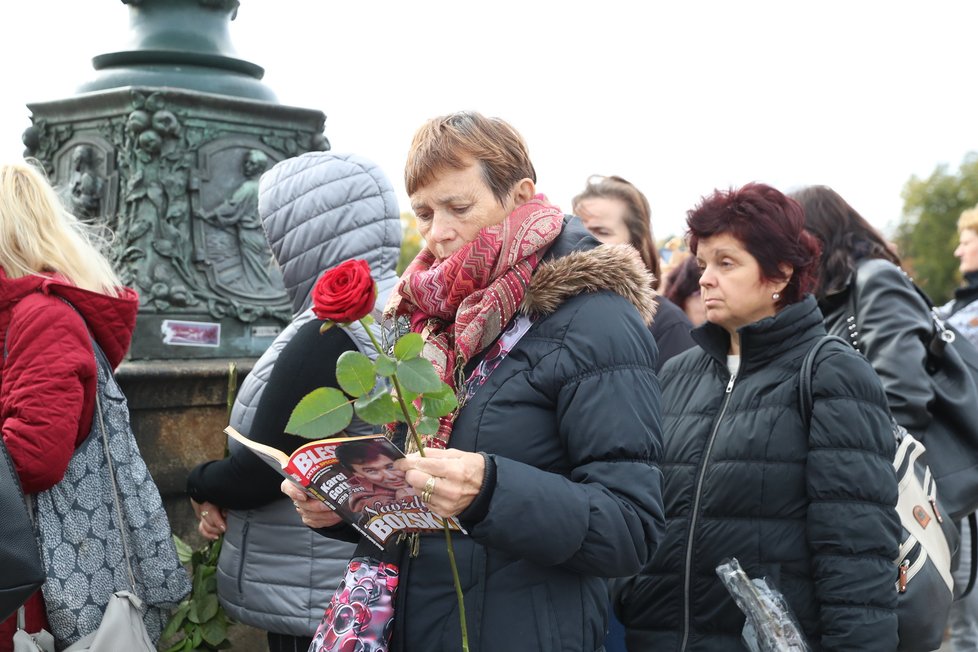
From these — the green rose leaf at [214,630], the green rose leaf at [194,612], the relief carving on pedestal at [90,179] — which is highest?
the relief carving on pedestal at [90,179]

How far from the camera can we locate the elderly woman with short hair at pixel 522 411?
72.7 inches

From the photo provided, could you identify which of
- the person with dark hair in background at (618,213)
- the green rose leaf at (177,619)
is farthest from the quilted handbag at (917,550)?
the green rose leaf at (177,619)

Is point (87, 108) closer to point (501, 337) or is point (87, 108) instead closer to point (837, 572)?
point (501, 337)

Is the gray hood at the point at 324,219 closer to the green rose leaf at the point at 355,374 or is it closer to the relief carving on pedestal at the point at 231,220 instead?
the green rose leaf at the point at 355,374

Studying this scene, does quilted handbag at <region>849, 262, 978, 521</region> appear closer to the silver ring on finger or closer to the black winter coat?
the black winter coat

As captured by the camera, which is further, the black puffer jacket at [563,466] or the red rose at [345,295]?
the black puffer jacket at [563,466]

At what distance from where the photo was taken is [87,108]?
4.84m

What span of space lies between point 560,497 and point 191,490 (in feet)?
5.19

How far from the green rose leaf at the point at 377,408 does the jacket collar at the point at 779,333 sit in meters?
1.42

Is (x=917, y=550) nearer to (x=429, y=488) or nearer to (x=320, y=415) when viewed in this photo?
(x=429, y=488)

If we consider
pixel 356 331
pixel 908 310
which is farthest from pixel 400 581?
pixel 908 310

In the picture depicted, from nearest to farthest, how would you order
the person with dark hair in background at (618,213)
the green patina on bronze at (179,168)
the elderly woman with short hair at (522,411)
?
the elderly woman with short hair at (522,411) → the person with dark hair in background at (618,213) → the green patina on bronze at (179,168)

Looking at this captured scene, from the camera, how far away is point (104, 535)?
9.61ft

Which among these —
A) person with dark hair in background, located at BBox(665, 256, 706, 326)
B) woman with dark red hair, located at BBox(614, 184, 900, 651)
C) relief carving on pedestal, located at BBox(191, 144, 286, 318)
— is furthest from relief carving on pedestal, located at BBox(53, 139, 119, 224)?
woman with dark red hair, located at BBox(614, 184, 900, 651)
